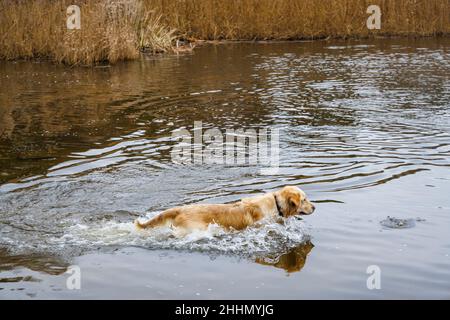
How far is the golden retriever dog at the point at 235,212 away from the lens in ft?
26.3

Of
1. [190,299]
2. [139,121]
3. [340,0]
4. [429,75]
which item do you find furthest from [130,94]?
[340,0]

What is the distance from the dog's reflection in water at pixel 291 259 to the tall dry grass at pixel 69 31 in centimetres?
1548

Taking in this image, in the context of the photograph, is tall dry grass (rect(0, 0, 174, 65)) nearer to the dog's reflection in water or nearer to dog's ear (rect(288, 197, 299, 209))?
dog's ear (rect(288, 197, 299, 209))

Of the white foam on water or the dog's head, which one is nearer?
the white foam on water

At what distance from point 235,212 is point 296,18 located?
22347 mm

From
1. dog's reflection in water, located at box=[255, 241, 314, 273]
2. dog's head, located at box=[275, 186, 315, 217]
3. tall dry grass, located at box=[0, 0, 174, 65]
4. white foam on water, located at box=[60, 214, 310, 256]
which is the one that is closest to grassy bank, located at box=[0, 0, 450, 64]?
tall dry grass, located at box=[0, 0, 174, 65]

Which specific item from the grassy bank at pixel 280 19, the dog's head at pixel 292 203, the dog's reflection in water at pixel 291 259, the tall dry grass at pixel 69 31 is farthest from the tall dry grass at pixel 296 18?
the dog's reflection in water at pixel 291 259

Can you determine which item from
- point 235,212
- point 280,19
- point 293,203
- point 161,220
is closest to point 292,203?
point 293,203

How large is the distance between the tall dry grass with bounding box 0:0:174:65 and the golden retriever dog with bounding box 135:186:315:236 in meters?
14.7

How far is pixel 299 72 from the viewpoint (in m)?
21.2

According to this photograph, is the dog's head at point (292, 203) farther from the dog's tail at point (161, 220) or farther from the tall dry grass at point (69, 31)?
the tall dry grass at point (69, 31)

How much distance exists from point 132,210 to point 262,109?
7207 mm

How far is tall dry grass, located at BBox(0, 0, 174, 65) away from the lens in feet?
72.9

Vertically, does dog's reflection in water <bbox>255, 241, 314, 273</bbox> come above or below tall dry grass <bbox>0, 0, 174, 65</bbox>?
below
